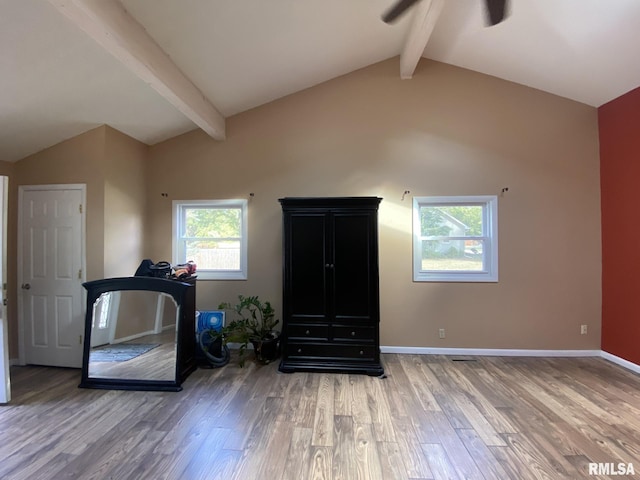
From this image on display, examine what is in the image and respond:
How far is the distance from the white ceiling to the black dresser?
1557mm

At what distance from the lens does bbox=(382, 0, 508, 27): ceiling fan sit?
1.92 m

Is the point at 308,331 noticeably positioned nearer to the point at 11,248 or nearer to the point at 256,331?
the point at 256,331

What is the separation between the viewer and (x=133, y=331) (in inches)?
127

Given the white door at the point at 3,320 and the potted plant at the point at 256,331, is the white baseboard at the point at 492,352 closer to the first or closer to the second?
the potted plant at the point at 256,331

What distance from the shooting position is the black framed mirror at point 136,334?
3043mm

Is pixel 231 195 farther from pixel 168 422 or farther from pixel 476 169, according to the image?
pixel 476 169

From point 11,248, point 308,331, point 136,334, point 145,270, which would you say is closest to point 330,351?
point 308,331

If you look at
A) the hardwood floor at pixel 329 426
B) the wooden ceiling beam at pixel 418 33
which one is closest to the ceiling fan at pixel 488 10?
the wooden ceiling beam at pixel 418 33

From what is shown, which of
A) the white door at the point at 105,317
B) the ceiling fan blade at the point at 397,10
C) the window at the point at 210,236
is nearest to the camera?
the ceiling fan blade at the point at 397,10

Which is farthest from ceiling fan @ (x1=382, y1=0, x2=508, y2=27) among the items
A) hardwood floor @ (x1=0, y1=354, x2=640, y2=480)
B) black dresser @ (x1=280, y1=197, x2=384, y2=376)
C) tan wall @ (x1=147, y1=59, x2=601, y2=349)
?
hardwood floor @ (x1=0, y1=354, x2=640, y2=480)

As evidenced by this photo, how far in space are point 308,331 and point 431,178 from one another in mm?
2442

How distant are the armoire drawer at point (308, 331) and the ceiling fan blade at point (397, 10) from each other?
2.84 m

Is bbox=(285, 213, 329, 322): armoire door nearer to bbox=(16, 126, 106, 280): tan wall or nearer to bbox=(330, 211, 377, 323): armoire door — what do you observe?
bbox=(330, 211, 377, 323): armoire door

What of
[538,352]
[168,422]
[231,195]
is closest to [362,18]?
[231,195]
